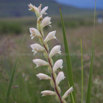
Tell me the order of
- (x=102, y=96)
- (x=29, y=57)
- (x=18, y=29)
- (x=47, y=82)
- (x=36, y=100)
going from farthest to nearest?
1. (x=18, y=29)
2. (x=29, y=57)
3. (x=47, y=82)
4. (x=36, y=100)
5. (x=102, y=96)

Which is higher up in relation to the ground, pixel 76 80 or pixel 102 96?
pixel 102 96

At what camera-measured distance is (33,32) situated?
109 centimetres

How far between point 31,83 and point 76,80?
111 cm

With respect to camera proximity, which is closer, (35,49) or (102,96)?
(35,49)

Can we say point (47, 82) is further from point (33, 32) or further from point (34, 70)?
point (33, 32)

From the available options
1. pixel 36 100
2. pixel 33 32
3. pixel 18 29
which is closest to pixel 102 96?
pixel 36 100

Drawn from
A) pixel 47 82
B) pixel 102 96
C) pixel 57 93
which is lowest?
pixel 47 82

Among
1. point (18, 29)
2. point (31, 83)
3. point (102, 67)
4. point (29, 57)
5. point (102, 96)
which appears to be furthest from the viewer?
point (18, 29)

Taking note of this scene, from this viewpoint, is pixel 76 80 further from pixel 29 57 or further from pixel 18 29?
pixel 18 29

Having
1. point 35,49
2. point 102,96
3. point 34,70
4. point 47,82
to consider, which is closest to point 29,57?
point 34,70

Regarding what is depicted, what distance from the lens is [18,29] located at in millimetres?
24578

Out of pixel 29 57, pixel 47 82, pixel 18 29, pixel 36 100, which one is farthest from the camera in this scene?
pixel 18 29

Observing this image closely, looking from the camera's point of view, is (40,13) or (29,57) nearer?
(40,13)

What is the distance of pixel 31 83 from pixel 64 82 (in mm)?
811
